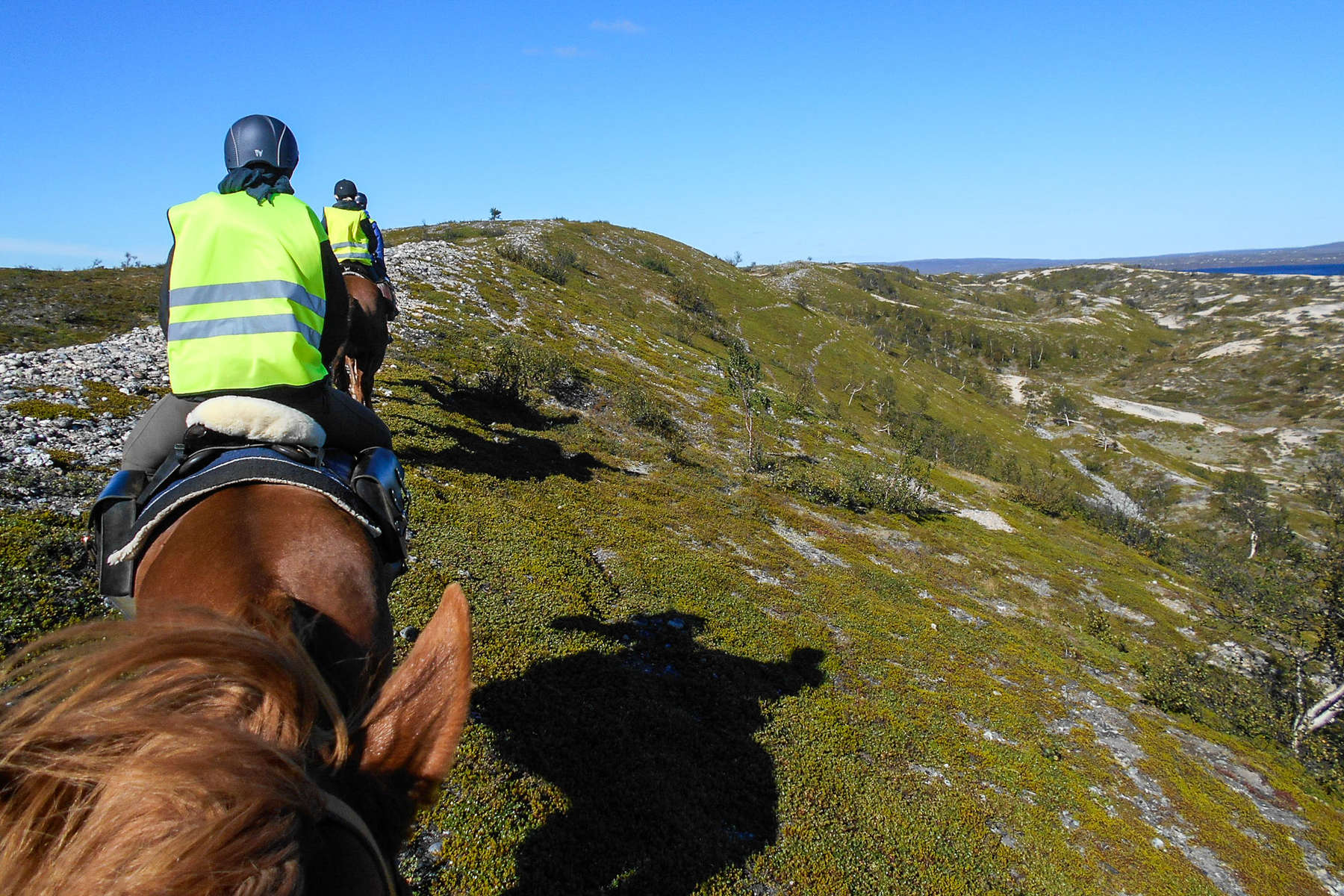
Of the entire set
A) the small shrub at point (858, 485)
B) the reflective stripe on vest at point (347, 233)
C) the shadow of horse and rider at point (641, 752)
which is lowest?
the small shrub at point (858, 485)

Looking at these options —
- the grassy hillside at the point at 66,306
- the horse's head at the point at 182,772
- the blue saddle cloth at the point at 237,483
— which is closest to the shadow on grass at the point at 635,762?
Result: the blue saddle cloth at the point at 237,483

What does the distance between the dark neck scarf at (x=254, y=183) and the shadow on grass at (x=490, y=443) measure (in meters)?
10.4

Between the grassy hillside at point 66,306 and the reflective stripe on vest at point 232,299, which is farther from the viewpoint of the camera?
the grassy hillside at point 66,306

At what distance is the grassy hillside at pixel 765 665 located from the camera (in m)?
6.41

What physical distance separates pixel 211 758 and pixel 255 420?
7.96ft

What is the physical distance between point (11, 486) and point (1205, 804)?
21093mm

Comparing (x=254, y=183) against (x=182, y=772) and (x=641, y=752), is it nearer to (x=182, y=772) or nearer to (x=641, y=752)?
(x=182, y=772)

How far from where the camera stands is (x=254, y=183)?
335 centimetres

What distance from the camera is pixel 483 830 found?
17.2ft

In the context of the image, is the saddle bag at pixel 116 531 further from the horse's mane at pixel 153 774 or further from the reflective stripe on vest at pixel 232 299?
the horse's mane at pixel 153 774

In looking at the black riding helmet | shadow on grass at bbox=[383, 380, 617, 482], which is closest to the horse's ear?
the black riding helmet

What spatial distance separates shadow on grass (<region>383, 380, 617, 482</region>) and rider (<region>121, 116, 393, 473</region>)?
34.0ft

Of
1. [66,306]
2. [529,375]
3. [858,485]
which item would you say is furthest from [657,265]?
[66,306]

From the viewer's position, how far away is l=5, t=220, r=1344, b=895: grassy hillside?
6.41 m
